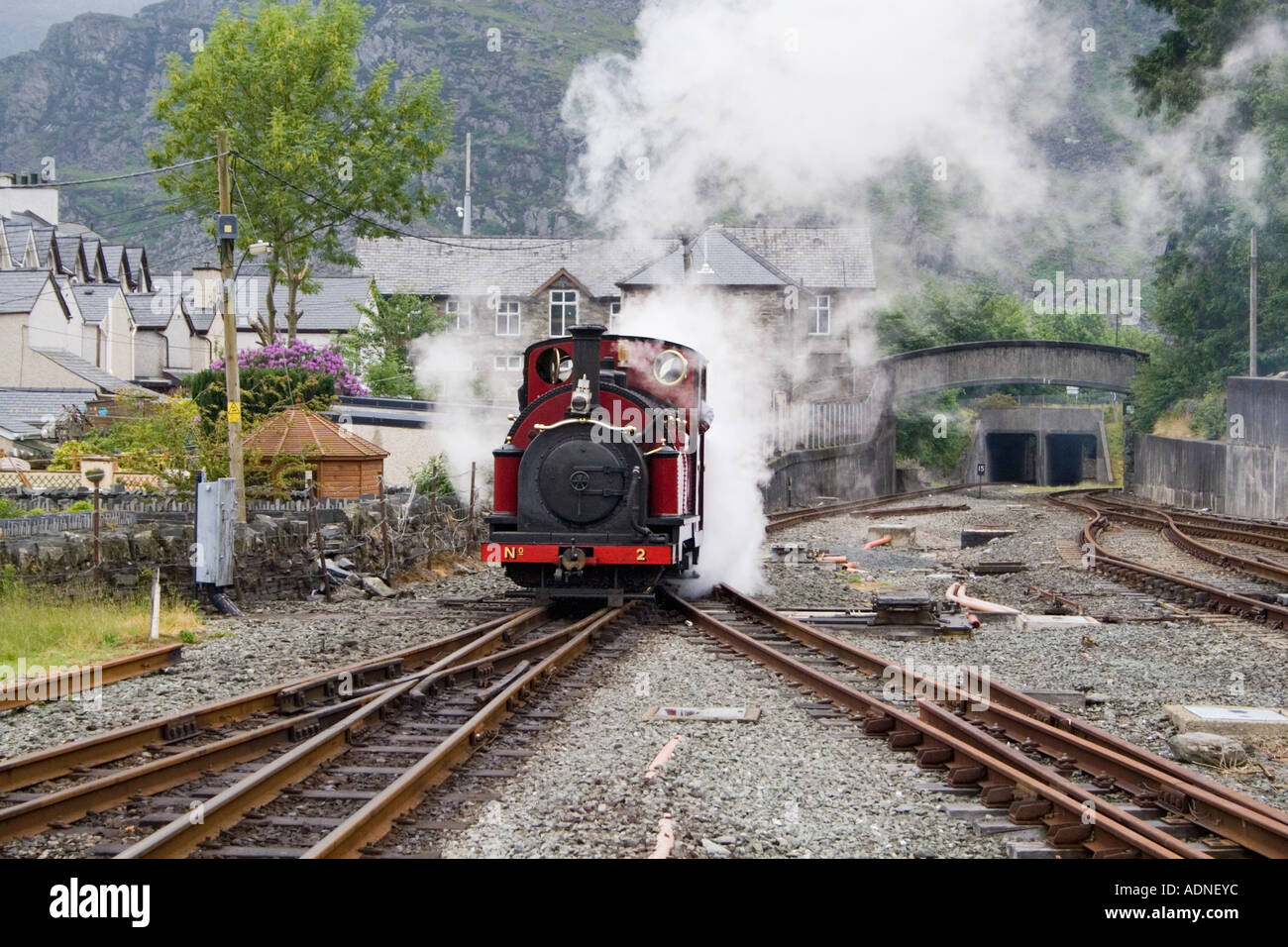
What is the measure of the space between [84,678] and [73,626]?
7.93ft

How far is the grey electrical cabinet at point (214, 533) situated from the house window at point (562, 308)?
1596 inches

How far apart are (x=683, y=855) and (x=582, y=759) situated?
1.95 metres

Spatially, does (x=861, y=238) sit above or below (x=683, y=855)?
above

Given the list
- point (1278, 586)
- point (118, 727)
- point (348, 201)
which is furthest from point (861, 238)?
point (118, 727)

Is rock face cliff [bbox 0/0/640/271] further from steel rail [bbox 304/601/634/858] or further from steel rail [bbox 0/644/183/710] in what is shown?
steel rail [bbox 304/601/634/858]

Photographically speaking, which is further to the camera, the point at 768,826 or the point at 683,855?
the point at 768,826

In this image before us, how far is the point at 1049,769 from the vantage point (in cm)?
706

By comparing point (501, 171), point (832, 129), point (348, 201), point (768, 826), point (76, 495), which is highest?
point (501, 171)

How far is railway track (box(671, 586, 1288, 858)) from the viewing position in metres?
5.60

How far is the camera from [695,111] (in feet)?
99.2

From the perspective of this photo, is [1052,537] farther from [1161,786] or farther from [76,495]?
[1161,786]

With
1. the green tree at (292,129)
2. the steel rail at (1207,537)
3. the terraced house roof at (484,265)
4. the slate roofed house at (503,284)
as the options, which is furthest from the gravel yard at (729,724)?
the terraced house roof at (484,265)

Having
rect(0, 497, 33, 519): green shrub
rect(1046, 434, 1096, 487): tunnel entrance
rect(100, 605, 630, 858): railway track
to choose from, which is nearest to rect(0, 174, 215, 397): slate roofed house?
rect(0, 497, 33, 519): green shrub
